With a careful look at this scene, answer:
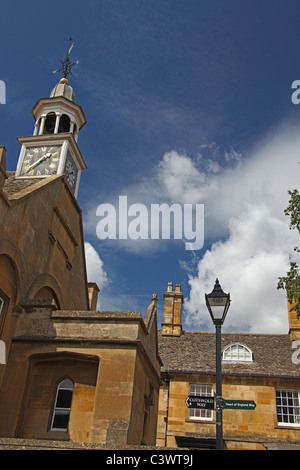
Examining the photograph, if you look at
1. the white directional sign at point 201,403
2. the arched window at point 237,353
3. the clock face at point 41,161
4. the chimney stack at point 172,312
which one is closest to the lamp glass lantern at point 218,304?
the white directional sign at point 201,403

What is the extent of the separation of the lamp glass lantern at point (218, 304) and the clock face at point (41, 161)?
12105 millimetres

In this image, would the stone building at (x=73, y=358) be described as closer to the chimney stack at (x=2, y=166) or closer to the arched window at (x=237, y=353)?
the chimney stack at (x=2, y=166)

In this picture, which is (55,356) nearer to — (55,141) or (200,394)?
(55,141)

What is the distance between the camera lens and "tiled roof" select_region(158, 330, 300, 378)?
87.5 feet

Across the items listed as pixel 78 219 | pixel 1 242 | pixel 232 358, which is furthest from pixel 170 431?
pixel 1 242

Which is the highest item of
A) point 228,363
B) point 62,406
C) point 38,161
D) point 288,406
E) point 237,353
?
point 38,161

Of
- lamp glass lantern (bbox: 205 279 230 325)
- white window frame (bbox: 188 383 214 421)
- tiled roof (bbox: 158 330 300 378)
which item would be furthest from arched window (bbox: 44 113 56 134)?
white window frame (bbox: 188 383 214 421)

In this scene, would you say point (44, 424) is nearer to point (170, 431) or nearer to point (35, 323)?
point (35, 323)

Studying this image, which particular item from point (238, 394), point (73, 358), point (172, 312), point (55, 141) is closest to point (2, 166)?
point (73, 358)

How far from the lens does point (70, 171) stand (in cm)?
2097

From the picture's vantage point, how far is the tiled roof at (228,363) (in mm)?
26656

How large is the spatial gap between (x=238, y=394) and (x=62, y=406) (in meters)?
16.1

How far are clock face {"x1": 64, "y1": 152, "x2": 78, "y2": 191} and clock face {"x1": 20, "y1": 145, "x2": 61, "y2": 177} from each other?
0.53 m

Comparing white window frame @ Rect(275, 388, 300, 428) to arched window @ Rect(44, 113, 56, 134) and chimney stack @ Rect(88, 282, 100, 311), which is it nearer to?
chimney stack @ Rect(88, 282, 100, 311)
